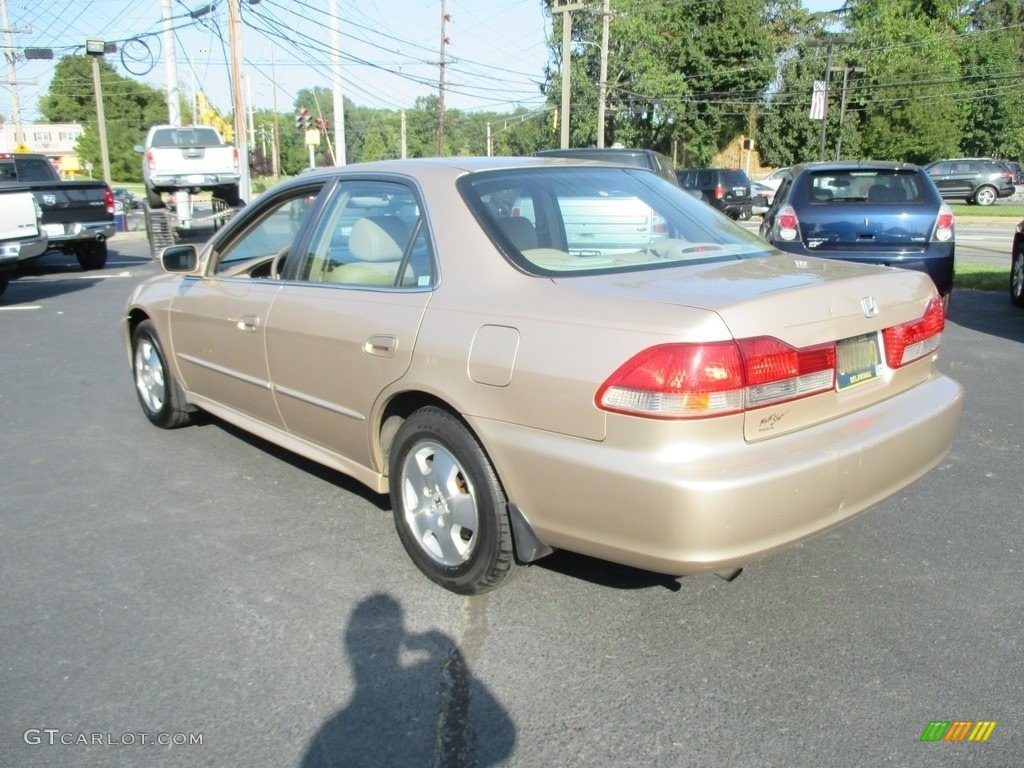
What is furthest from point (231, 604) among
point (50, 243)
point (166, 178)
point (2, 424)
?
point (166, 178)

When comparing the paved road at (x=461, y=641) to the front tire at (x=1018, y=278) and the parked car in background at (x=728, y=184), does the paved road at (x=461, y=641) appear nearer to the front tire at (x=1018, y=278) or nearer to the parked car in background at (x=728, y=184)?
the front tire at (x=1018, y=278)

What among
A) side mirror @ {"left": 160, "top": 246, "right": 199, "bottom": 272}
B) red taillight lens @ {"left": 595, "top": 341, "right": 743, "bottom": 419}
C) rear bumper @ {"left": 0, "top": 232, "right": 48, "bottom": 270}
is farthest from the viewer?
rear bumper @ {"left": 0, "top": 232, "right": 48, "bottom": 270}

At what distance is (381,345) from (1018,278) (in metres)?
8.67

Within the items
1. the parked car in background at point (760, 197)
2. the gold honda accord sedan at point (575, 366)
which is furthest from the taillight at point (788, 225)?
the parked car in background at point (760, 197)

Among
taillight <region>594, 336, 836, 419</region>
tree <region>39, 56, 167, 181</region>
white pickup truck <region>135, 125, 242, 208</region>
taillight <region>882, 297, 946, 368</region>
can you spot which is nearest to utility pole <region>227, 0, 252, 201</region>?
white pickup truck <region>135, 125, 242, 208</region>

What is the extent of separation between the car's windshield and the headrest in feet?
1.23

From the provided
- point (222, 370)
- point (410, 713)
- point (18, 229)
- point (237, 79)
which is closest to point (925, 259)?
point (222, 370)

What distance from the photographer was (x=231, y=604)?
11.6ft

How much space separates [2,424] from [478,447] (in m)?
4.34

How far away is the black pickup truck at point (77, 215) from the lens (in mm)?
14531

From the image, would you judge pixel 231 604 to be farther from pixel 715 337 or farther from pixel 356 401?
pixel 715 337

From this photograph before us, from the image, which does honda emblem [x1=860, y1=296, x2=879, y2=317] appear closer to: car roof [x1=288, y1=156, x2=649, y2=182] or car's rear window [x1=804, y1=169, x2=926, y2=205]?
car roof [x1=288, y1=156, x2=649, y2=182]

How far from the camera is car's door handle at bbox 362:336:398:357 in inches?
141

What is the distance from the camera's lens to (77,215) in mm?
14875
